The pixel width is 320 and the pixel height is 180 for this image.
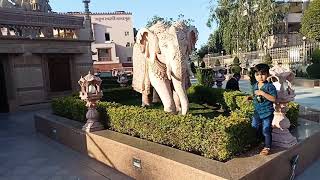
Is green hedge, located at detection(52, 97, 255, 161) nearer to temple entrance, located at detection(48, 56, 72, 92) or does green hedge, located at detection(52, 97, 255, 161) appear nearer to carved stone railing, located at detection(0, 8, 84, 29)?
carved stone railing, located at detection(0, 8, 84, 29)

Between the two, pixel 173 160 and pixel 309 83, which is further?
pixel 309 83

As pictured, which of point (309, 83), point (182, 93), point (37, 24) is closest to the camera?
point (182, 93)

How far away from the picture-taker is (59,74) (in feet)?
50.0

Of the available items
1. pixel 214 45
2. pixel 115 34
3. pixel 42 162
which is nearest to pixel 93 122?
pixel 42 162

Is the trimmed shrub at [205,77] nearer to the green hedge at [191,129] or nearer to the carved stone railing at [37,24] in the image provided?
the carved stone railing at [37,24]

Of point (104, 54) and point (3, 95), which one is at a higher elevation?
point (104, 54)

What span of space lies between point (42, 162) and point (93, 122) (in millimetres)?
1256

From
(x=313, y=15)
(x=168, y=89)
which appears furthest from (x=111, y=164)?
(x=313, y=15)

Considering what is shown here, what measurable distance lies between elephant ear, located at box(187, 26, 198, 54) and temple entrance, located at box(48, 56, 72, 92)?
10.3 m

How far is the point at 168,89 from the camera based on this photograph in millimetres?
6621

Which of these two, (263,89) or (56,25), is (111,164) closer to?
(263,89)

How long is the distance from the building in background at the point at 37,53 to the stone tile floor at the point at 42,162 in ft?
17.1

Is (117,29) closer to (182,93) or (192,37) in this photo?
(192,37)

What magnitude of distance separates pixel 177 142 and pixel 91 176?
5.35 ft
